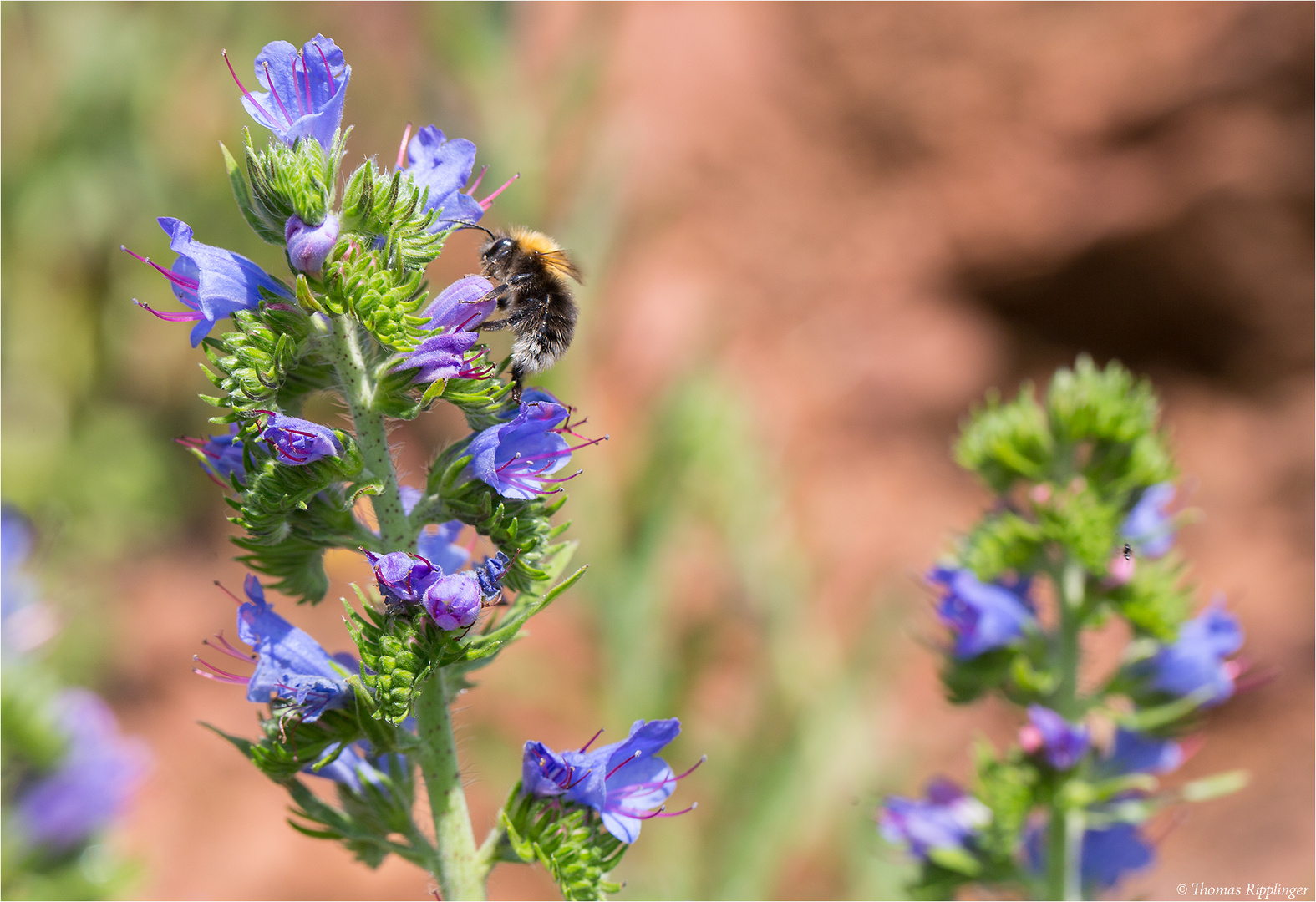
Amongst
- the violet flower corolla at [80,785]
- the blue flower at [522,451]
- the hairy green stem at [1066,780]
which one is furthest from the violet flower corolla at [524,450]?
the violet flower corolla at [80,785]

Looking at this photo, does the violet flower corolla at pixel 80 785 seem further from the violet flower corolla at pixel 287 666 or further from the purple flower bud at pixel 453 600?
the purple flower bud at pixel 453 600

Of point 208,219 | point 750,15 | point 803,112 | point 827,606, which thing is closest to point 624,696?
point 827,606

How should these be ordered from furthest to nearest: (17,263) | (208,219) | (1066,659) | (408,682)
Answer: (208,219) < (17,263) < (1066,659) < (408,682)

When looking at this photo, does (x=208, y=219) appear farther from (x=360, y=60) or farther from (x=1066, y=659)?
(x=1066, y=659)

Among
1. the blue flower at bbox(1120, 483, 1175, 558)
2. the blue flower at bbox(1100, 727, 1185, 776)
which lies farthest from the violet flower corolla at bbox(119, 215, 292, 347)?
the blue flower at bbox(1100, 727, 1185, 776)

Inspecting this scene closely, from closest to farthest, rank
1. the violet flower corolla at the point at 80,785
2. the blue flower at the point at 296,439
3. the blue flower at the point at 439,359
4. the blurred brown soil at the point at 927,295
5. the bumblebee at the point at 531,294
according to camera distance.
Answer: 1. the blue flower at the point at 296,439
2. the blue flower at the point at 439,359
3. the bumblebee at the point at 531,294
4. the violet flower corolla at the point at 80,785
5. the blurred brown soil at the point at 927,295

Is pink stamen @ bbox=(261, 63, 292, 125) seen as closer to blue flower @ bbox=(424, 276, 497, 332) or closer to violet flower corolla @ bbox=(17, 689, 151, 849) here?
blue flower @ bbox=(424, 276, 497, 332)

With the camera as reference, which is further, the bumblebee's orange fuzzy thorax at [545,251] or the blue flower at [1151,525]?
the blue flower at [1151,525]

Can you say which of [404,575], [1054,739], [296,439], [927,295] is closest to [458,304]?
[296,439]
